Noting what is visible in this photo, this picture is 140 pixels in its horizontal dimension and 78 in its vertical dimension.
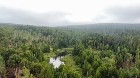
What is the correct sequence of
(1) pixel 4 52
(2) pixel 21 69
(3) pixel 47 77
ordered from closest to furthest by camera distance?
(3) pixel 47 77 < (2) pixel 21 69 < (1) pixel 4 52

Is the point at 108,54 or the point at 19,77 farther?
the point at 108,54

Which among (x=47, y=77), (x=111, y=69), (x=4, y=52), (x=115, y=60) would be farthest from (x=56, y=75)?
(x=115, y=60)

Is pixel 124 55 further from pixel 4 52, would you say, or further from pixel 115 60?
pixel 4 52

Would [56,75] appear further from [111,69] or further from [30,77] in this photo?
[111,69]

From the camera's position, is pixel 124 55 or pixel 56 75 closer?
pixel 56 75

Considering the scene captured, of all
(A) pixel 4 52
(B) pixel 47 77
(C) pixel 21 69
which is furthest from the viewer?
(A) pixel 4 52

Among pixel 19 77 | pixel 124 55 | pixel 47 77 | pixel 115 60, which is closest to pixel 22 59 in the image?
pixel 19 77

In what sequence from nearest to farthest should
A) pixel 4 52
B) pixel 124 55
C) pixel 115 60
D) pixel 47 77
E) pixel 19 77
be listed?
1. pixel 47 77
2. pixel 19 77
3. pixel 4 52
4. pixel 115 60
5. pixel 124 55

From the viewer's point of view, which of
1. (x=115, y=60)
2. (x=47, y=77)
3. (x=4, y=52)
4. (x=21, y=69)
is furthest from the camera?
(x=115, y=60)
